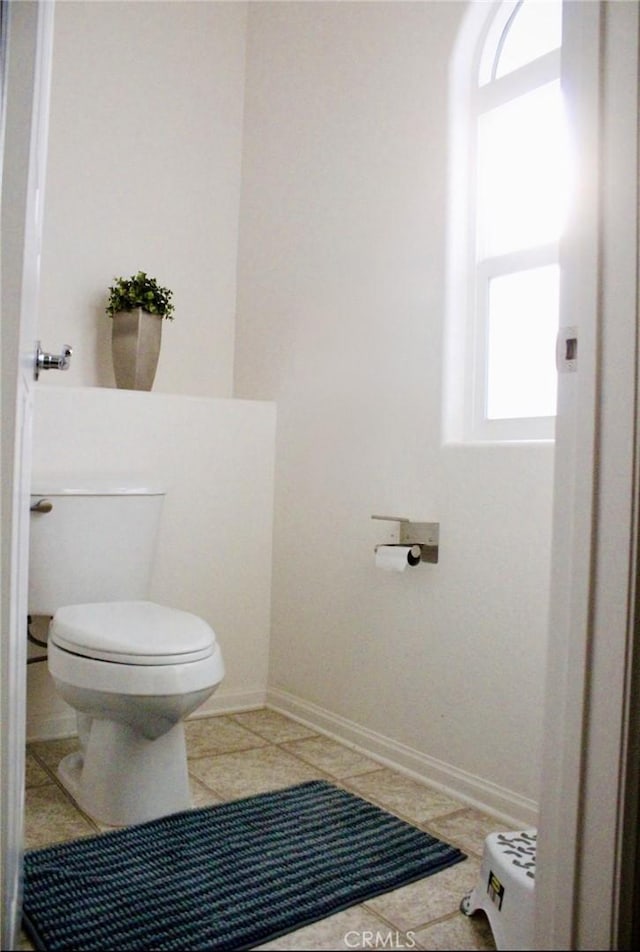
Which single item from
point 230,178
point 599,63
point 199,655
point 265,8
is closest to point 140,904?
point 199,655

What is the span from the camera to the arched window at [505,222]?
6.24 ft

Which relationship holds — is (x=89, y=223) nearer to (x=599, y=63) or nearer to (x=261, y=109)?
(x=261, y=109)

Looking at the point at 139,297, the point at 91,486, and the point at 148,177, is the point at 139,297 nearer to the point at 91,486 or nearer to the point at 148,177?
the point at 148,177

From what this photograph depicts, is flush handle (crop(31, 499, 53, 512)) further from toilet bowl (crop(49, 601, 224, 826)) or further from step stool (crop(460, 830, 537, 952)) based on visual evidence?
step stool (crop(460, 830, 537, 952))

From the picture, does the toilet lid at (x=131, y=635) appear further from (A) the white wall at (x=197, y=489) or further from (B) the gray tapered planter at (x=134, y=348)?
(B) the gray tapered planter at (x=134, y=348)

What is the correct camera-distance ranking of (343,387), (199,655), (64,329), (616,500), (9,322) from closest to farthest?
1. (616,500)
2. (9,322)
3. (199,655)
4. (343,387)
5. (64,329)

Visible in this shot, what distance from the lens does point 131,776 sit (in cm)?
176

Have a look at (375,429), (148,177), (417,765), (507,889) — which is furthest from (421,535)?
(148,177)

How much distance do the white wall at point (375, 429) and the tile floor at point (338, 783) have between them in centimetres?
9

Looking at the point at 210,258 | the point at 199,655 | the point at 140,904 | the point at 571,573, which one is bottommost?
the point at 140,904

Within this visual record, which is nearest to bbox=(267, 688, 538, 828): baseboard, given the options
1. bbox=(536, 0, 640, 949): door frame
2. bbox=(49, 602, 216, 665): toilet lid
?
bbox=(49, 602, 216, 665): toilet lid

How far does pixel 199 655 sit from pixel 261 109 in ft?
6.69

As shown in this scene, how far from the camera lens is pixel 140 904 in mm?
1292

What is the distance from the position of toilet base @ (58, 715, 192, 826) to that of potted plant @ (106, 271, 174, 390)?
1.12 metres
